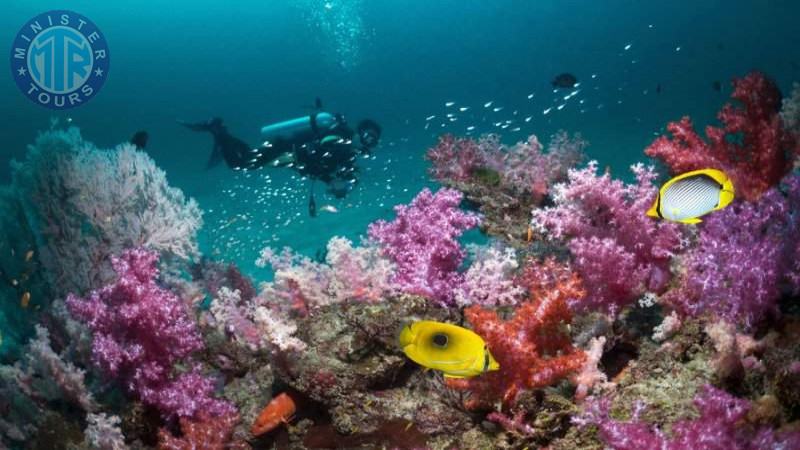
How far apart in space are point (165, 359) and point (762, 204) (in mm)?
4728

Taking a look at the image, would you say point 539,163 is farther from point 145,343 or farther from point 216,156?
point 216,156

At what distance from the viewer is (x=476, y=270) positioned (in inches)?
160

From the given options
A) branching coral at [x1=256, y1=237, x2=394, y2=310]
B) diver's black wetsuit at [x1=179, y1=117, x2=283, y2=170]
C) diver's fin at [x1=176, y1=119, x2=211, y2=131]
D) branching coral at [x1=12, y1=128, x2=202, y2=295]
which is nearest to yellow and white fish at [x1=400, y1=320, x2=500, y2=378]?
branching coral at [x1=256, y1=237, x2=394, y2=310]

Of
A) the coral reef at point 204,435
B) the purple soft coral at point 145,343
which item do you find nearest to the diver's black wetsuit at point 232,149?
the purple soft coral at point 145,343

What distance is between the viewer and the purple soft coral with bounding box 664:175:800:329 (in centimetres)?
256

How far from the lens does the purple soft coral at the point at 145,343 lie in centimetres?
394

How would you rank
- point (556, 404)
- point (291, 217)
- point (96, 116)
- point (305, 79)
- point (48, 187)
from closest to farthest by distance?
point (556, 404), point (48, 187), point (291, 217), point (96, 116), point (305, 79)

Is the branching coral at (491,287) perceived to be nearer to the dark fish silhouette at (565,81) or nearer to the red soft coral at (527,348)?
the red soft coral at (527,348)

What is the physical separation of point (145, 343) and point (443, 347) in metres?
3.28

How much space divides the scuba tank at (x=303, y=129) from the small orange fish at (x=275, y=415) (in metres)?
6.82

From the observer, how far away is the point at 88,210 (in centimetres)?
607

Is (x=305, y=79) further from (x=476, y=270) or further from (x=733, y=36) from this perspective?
(x=476, y=270)

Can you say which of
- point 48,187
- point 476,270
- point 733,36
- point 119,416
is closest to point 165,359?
point 119,416

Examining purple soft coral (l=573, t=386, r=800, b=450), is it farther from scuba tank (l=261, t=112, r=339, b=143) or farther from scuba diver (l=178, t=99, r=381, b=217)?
scuba tank (l=261, t=112, r=339, b=143)
